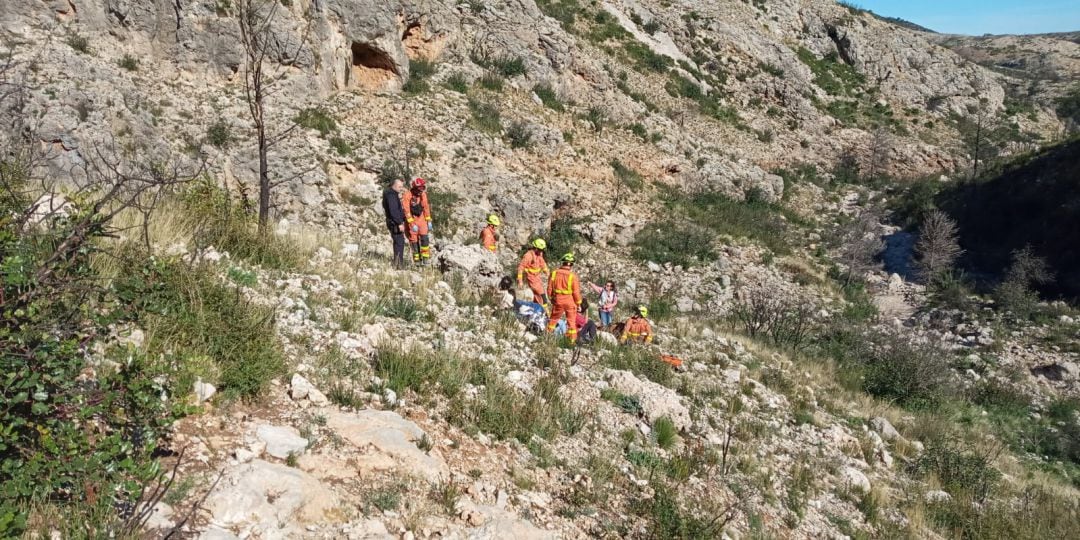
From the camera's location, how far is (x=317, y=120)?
43.5 feet

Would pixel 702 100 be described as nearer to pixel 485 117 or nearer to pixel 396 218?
pixel 485 117

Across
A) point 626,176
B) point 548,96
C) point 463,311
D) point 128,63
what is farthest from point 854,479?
point 548,96

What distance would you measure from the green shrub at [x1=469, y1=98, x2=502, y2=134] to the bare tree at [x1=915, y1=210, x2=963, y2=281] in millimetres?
14289

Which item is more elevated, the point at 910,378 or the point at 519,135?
the point at 519,135

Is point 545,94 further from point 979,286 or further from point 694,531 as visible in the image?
point 694,531

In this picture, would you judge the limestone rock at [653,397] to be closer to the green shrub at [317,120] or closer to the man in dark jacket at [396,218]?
the man in dark jacket at [396,218]

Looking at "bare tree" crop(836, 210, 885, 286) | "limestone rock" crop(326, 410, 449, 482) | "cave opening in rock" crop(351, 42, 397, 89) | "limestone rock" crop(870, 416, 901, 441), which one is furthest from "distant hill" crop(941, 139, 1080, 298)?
"cave opening in rock" crop(351, 42, 397, 89)

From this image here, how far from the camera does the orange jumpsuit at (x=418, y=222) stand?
8680mm

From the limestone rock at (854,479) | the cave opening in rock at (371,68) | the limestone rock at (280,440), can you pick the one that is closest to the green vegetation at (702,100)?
the cave opening in rock at (371,68)

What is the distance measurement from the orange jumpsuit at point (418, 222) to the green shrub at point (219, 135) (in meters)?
5.33

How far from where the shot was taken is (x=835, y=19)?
35.0m

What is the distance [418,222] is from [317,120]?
21.2 ft

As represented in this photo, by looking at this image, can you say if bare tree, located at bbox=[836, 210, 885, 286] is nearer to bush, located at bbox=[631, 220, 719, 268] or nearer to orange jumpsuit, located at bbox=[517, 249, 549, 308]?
bush, located at bbox=[631, 220, 719, 268]

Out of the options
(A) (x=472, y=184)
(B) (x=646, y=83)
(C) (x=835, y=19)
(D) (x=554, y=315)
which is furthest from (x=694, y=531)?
(C) (x=835, y=19)
